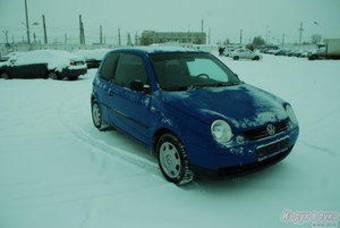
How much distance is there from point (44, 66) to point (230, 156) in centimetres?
1546

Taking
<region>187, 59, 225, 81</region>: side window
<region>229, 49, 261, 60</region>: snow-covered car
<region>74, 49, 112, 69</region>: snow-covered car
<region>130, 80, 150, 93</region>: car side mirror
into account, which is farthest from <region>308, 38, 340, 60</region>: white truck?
<region>130, 80, 150, 93</region>: car side mirror

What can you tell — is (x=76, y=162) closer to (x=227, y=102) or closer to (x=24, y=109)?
(x=227, y=102)

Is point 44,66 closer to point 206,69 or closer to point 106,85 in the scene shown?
point 106,85

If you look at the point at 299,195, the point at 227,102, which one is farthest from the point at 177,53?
the point at 299,195

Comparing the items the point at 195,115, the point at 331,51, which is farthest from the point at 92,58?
the point at 331,51

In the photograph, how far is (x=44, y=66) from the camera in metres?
17.1

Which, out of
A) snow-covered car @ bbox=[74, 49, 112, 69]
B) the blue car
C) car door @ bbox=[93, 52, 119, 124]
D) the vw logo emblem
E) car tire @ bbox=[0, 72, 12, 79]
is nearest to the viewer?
the blue car

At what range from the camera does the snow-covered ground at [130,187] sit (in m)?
3.63

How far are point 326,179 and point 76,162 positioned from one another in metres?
3.61

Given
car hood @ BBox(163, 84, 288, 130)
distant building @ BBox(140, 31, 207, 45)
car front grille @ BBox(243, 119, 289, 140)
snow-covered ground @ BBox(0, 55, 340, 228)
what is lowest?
snow-covered ground @ BBox(0, 55, 340, 228)

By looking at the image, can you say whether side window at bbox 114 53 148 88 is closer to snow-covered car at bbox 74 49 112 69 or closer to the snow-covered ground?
the snow-covered ground

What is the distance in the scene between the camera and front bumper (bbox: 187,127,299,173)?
3670 mm

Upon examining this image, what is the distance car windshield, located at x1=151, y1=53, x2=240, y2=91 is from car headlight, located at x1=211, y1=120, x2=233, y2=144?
102 centimetres

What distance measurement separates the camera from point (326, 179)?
14.3 feet
